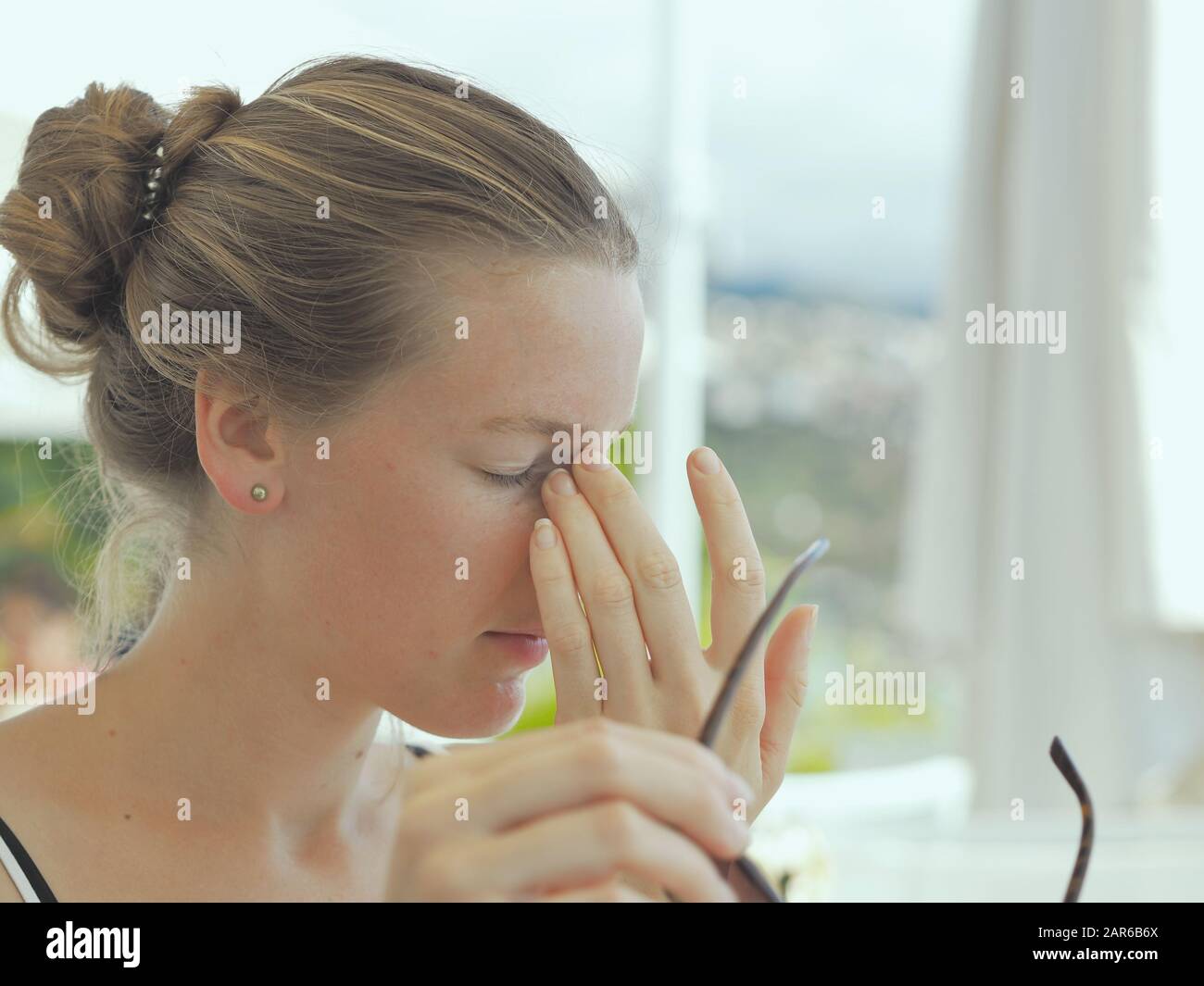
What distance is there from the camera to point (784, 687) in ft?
2.75

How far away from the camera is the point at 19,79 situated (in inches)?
64.2

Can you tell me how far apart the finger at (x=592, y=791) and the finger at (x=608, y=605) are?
28 centimetres

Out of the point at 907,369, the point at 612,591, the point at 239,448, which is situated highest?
the point at 907,369

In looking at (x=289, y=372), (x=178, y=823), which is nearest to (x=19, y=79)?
(x=289, y=372)

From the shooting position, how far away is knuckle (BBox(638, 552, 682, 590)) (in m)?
0.77

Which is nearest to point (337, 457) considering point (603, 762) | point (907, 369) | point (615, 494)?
point (615, 494)

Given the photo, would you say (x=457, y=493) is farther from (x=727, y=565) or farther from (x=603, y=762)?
(x=603, y=762)

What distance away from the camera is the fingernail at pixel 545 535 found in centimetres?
79

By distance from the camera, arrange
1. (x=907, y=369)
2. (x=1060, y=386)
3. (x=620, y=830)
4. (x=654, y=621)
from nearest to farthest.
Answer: (x=620, y=830) → (x=654, y=621) → (x=1060, y=386) → (x=907, y=369)

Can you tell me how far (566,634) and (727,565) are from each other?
13 cm

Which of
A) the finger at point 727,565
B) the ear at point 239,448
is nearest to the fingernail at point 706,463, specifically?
the finger at point 727,565

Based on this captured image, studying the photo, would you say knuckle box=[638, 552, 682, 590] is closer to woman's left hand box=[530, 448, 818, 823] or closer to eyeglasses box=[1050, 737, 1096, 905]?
woman's left hand box=[530, 448, 818, 823]
